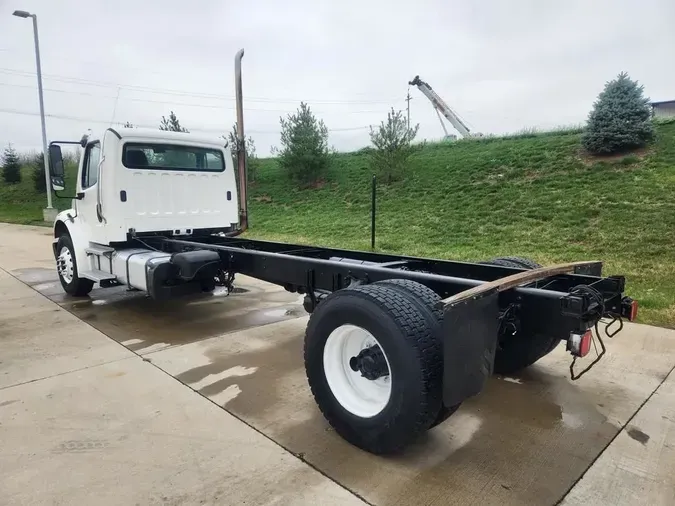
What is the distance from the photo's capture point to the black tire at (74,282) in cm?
671

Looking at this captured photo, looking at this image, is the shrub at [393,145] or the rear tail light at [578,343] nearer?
the rear tail light at [578,343]

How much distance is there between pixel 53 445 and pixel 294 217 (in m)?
16.0

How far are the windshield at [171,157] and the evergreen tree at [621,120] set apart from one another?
13431mm

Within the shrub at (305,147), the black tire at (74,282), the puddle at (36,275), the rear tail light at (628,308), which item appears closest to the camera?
the rear tail light at (628,308)

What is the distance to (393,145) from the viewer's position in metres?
19.3

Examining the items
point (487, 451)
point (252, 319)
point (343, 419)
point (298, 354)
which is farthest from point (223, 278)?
point (487, 451)

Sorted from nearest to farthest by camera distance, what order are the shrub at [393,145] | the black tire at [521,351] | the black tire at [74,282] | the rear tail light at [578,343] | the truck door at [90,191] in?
1. the rear tail light at [578,343]
2. the black tire at [521,351]
3. the truck door at [90,191]
4. the black tire at [74,282]
5. the shrub at [393,145]

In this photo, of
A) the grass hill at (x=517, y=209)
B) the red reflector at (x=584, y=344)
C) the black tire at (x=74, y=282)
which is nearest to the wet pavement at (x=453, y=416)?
the red reflector at (x=584, y=344)

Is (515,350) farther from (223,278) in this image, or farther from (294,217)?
(294,217)

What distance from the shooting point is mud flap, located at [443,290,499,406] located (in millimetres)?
2371

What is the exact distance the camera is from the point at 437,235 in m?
12.5

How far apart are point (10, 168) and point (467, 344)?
44.4 m

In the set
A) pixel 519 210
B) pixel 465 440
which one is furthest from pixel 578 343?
pixel 519 210

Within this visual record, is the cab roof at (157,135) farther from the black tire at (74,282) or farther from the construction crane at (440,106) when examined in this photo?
the construction crane at (440,106)
